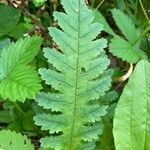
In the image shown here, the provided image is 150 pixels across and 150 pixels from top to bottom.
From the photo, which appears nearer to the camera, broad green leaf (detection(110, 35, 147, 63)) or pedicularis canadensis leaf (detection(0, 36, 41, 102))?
pedicularis canadensis leaf (detection(0, 36, 41, 102))

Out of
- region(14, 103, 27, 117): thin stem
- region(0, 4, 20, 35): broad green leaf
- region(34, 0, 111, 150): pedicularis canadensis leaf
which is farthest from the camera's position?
region(0, 4, 20, 35): broad green leaf

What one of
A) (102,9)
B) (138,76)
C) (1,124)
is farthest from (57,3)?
(138,76)

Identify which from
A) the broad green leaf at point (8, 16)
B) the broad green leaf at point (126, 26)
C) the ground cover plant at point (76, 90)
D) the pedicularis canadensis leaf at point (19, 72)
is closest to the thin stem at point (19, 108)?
the ground cover plant at point (76, 90)

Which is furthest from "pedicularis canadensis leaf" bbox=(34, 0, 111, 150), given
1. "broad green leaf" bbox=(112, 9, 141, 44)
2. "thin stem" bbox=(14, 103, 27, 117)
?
"broad green leaf" bbox=(112, 9, 141, 44)

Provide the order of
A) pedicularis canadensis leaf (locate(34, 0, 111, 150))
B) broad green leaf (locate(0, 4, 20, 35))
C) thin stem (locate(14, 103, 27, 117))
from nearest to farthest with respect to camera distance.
Answer: pedicularis canadensis leaf (locate(34, 0, 111, 150)) → thin stem (locate(14, 103, 27, 117)) → broad green leaf (locate(0, 4, 20, 35))

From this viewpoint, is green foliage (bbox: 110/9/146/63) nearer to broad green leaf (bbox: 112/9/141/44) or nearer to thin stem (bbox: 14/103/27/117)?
broad green leaf (bbox: 112/9/141/44)

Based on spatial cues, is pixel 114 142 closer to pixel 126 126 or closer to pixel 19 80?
pixel 126 126
